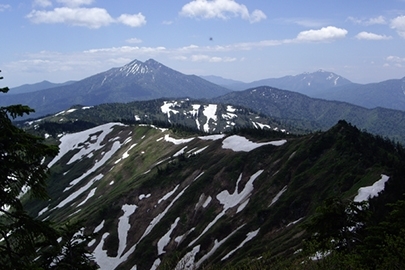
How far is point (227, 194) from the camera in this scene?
358ft

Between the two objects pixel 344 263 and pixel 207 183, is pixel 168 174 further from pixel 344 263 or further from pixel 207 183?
pixel 344 263

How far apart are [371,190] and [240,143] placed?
231 feet

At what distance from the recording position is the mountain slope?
8206 cm

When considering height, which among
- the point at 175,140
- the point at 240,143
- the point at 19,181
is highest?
the point at 19,181

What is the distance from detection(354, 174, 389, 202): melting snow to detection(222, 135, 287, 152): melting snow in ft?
169

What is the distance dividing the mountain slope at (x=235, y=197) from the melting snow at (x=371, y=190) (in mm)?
1428

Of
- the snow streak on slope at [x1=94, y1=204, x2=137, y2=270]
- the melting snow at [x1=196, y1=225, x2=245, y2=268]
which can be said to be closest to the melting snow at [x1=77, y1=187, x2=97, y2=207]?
the snow streak on slope at [x1=94, y1=204, x2=137, y2=270]

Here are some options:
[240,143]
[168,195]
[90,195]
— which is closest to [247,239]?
[168,195]

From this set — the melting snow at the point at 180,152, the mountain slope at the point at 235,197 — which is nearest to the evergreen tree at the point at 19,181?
the mountain slope at the point at 235,197

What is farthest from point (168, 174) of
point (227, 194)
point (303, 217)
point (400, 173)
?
point (400, 173)

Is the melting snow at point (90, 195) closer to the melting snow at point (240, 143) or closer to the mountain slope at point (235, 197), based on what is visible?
the mountain slope at point (235, 197)

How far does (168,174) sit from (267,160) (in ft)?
131

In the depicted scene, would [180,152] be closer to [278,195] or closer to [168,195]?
[168,195]

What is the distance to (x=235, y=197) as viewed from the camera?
106250 millimetres
